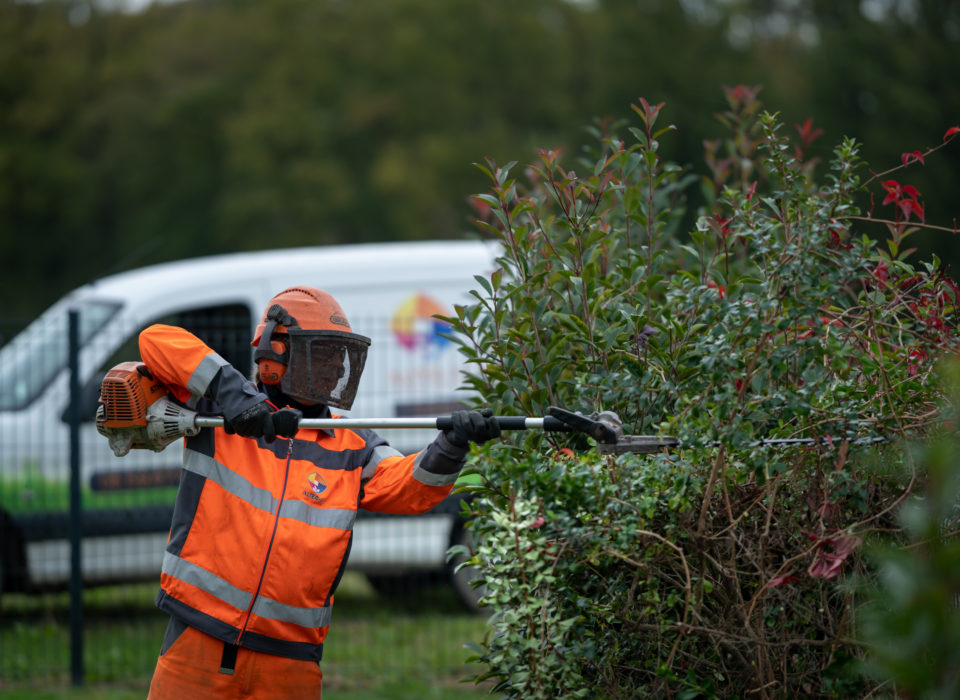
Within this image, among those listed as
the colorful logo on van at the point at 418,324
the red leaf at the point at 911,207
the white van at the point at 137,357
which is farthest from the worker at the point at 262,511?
the colorful logo on van at the point at 418,324

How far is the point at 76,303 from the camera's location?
806cm

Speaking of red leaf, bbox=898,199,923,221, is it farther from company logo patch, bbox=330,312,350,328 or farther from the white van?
the white van

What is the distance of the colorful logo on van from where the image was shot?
7.88 m

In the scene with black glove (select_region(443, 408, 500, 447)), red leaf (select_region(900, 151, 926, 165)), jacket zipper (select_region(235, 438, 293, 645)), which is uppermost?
red leaf (select_region(900, 151, 926, 165))

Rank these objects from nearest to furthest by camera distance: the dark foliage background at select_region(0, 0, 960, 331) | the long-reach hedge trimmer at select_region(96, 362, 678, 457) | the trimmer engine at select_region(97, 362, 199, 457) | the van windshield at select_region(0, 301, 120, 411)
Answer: the long-reach hedge trimmer at select_region(96, 362, 678, 457) → the trimmer engine at select_region(97, 362, 199, 457) → the van windshield at select_region(0, 301, 120, 411) → the dark foliage background at select_region(0, 0, 960, 331)

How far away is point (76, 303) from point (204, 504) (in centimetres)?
529

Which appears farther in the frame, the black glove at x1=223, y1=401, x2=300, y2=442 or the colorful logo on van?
the colorful logo on van

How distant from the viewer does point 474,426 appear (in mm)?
3113

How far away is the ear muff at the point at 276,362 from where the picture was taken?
3494 mm

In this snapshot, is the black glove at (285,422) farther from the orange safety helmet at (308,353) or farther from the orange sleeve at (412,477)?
the orange sleeve at (412,477)

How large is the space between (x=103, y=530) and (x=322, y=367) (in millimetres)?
4295

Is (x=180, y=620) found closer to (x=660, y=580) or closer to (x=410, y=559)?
(x=660, y=580)

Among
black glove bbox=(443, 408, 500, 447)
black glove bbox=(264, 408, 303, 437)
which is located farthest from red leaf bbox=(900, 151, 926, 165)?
black glove bbox=(264, 408, 303, 437)

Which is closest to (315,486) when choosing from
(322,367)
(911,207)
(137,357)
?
(322,367)
